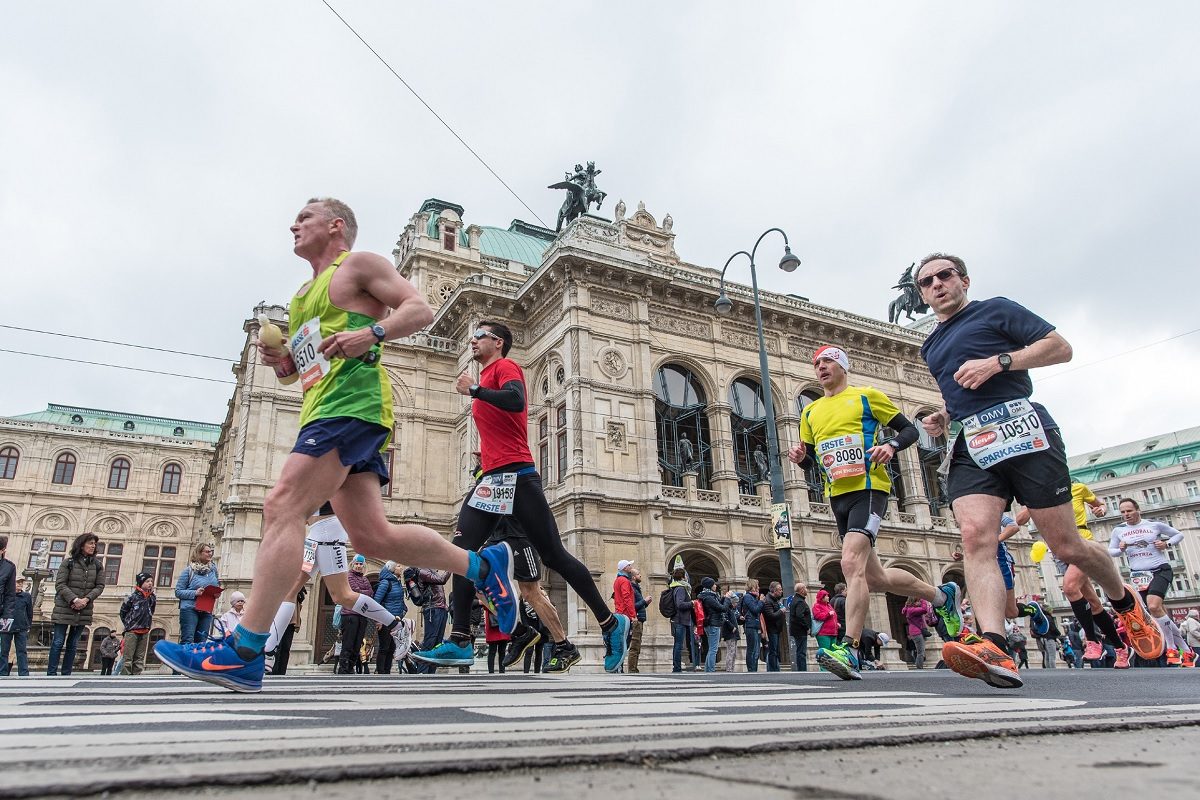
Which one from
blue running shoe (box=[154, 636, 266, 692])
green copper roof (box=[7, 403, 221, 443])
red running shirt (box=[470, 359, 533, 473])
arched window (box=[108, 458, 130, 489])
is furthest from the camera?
green copper roof (box=[7, 403, 221, 443])

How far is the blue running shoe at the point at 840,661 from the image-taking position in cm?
455

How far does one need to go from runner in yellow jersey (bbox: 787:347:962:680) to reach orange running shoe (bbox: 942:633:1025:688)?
46.5 inches

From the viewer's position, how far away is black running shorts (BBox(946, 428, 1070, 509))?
149 inches

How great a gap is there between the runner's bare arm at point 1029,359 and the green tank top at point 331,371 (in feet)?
9.57

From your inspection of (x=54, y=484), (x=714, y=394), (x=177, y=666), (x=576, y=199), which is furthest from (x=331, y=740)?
(x=54, y=484)

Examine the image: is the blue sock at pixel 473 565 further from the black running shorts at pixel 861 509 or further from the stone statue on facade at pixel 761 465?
the stone statue on facade at pixel 761 465

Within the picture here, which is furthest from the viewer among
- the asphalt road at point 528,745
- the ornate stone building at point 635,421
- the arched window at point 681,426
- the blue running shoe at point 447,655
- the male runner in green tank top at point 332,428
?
the arched window at point 681,426

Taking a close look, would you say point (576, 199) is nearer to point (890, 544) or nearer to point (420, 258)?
point (420, 258)

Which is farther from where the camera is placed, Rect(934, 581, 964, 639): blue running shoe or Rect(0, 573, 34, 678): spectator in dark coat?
Rect(0, 573, 34, 678): spectator in dark coat

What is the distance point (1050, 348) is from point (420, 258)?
3026cm

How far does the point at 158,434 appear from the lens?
55.8 m

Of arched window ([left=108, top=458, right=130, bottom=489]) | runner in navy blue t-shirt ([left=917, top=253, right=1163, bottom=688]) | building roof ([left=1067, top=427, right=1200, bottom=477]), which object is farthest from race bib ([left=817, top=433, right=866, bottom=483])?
building roof ([left=1067, top=427, right=1200, bottom=477])

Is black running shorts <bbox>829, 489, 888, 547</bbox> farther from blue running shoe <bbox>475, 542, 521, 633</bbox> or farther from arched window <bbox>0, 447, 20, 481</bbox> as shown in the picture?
arched window <bbox>0, 447, 20, 481</bbox>

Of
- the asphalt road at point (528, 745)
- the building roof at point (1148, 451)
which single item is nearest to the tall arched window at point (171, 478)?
the asphalt road at point (528, 745)
